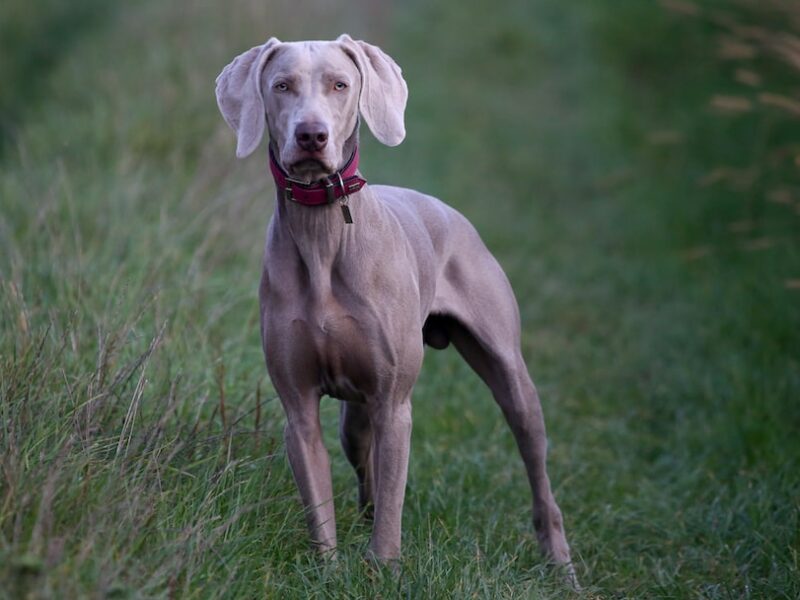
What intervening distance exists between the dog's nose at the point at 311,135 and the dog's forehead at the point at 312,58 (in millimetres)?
230

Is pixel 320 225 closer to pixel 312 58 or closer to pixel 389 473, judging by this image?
pixel 312 58

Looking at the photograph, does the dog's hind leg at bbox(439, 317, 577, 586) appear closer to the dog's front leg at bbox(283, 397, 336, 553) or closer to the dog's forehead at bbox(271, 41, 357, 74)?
the dog's front leg at bbox(283, 397, 336, 553)

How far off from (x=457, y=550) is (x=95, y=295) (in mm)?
2184

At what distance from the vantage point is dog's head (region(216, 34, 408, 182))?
141 inches

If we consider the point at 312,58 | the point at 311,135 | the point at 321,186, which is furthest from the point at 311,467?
the point at 312,58

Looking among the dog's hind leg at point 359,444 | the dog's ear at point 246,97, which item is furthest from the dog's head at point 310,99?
the dog's hind leg at point 359,444

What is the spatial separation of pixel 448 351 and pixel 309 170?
3424 mm

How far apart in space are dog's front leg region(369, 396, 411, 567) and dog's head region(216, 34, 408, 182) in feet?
2.70

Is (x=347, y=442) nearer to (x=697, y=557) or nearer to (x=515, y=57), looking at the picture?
(x=697, y=557)

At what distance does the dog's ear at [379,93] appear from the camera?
3.82 metres

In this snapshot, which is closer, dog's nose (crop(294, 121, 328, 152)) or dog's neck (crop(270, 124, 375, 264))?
dog's nose (crop(294, 121, 328, 152))

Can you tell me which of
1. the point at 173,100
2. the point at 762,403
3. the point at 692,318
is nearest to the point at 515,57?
the point at 173,100

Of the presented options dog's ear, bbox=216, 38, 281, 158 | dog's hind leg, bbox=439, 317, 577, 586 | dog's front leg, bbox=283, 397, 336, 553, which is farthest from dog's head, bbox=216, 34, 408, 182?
dog's hind leg, bbox=439, 317, 577, 586

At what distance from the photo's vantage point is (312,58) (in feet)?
12.1
